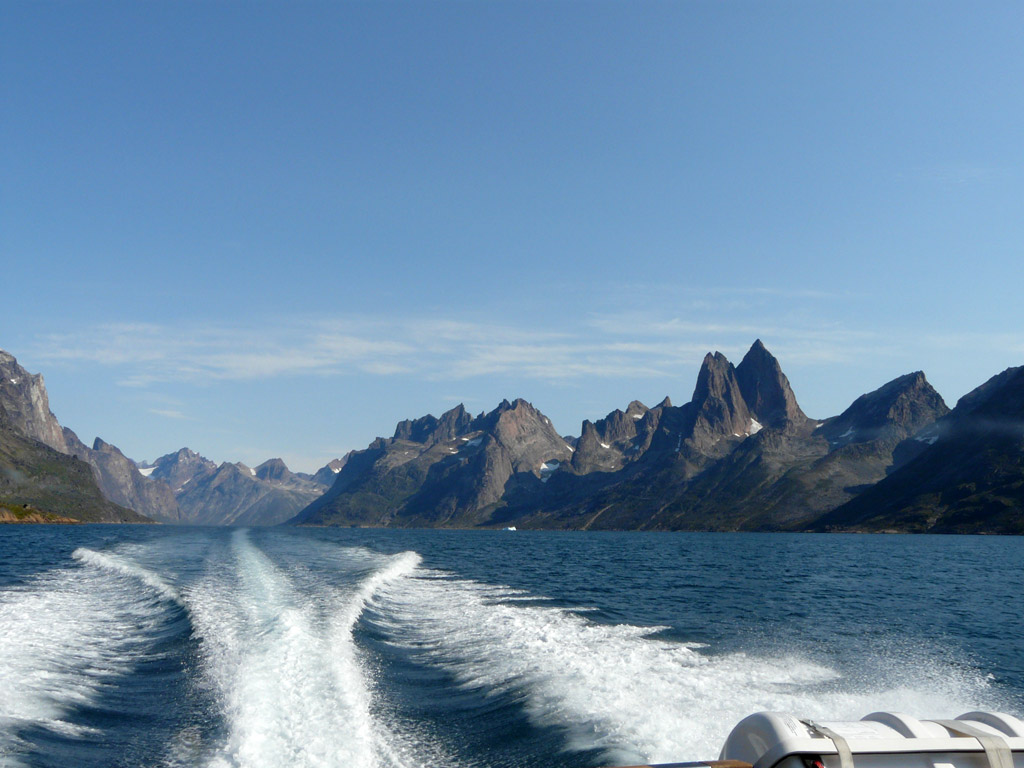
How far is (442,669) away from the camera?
27766mm

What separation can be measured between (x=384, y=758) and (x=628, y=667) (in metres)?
11.6

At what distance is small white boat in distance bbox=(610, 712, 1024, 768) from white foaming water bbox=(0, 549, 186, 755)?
18.6m

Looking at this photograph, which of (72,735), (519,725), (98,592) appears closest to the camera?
(72,735)

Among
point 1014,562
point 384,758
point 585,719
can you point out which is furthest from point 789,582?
point 1014,562

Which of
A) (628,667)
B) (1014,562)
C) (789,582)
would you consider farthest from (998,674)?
(1014,562)

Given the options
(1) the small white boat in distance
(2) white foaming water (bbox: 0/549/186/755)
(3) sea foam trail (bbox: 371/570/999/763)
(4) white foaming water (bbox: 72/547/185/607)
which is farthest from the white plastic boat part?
(4) white foaming water (bbox: 72/547/185/607)

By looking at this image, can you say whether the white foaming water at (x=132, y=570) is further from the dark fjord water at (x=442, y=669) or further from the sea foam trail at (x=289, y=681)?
the sea foam trail at (x=289, y=681)

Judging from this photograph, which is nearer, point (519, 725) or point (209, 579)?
point (519, 725)

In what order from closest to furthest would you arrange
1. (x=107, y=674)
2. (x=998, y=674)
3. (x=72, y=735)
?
(x=72, y=735) → (x=107, y=674) → (x=998, y=674)

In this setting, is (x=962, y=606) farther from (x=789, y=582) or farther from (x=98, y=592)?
(x=98, y=592)

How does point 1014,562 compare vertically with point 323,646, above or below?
below

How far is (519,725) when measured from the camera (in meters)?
20.5

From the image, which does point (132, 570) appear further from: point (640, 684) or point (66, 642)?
point (640, 684)

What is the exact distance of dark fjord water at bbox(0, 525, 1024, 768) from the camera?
18.6 meters
